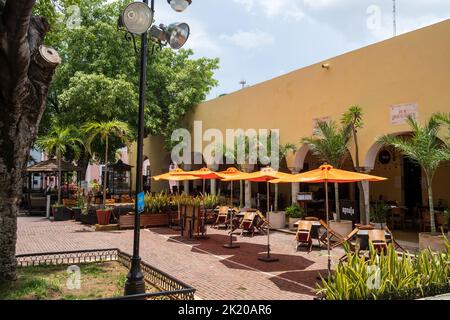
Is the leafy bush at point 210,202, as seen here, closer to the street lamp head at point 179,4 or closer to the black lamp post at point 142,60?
the black lamp post at point 142,60

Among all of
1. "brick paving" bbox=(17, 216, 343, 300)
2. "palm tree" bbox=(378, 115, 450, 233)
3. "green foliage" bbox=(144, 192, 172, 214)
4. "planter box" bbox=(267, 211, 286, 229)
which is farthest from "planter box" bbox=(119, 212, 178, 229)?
"palm tree" bbox=(378, 115, 450, 233)

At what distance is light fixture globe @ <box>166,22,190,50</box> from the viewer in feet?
22.5

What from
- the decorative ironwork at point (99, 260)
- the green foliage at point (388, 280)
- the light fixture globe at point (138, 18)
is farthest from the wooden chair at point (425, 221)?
the light fixture globe at point (138, 18)

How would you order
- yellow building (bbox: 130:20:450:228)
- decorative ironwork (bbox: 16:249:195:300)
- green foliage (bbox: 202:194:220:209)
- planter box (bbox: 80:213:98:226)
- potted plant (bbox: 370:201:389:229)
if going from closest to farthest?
1. decorative ironwork (bbox: 16:249:195:300)
2. yellow building (bbox: 130:20:450:228)
3. potted plant (bbox: 370:201:389:229)
4. planter box (bbox: 80:213:98:226)
5. green foliage (bbox: 202:194:220:209)

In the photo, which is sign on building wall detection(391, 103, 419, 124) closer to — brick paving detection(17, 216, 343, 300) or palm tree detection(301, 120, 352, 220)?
palm tree detection(301, 120, 352, 220)

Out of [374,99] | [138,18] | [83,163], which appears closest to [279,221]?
[374,99]

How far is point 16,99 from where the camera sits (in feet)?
19.2

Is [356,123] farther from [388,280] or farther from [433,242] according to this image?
[388,280]

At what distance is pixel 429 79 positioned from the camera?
10945 millimetres

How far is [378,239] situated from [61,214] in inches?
570

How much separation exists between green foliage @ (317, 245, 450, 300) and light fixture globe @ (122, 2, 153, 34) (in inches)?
174

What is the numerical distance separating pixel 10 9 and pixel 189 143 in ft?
60.3

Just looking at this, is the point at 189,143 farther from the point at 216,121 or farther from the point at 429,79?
the point at 429,79
